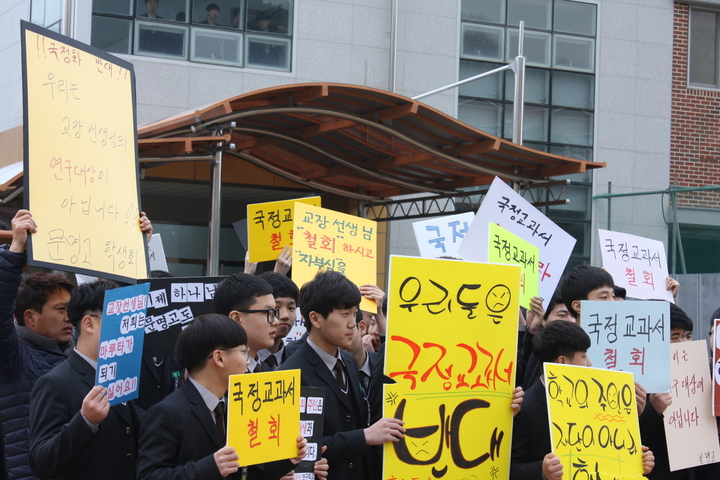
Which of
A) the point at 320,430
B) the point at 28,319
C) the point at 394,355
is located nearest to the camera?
the point at 320,430

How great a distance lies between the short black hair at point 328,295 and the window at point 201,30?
1008cm

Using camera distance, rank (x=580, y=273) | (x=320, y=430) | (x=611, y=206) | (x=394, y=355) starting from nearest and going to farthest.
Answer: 1. (x=320, y=430)
2. (x=394, y=355)
3. (x=580, y=273)
4. (x=611, y=206)

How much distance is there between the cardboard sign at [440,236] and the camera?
6.68 m

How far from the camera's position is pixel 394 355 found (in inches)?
157

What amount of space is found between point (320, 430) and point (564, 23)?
14.0m

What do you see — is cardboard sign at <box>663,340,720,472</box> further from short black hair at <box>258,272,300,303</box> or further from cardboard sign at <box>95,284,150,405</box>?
cardboard sign at <box>95,284,150,405</box>

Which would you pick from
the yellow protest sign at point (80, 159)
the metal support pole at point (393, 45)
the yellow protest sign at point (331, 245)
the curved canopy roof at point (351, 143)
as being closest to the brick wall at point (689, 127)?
the metal support pole at point (393, 45)

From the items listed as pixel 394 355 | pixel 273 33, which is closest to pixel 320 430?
pixel 394 355

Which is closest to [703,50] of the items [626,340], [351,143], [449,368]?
[351,143]

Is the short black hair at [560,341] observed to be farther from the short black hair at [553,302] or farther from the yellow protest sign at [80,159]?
the yellow protest sign at [80,159]

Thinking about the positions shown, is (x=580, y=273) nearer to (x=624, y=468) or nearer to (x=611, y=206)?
(x=624, y=468)

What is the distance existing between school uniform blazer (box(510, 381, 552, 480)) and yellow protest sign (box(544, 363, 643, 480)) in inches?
8.8

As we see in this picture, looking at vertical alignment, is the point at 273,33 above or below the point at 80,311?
above

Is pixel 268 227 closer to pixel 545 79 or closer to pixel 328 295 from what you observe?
pixel 328 295
